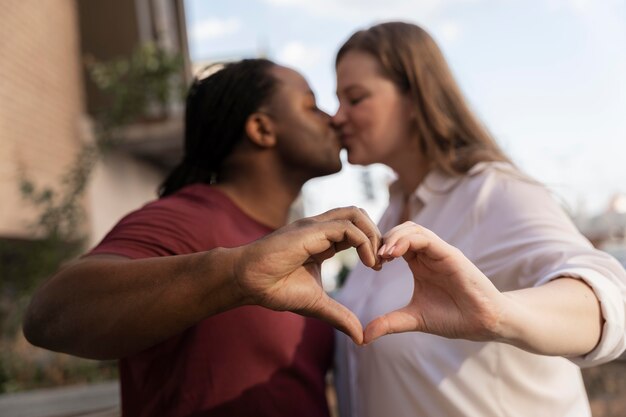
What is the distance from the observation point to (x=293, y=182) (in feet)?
8.02

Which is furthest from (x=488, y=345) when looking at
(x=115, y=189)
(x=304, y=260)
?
(x=115, y=189)

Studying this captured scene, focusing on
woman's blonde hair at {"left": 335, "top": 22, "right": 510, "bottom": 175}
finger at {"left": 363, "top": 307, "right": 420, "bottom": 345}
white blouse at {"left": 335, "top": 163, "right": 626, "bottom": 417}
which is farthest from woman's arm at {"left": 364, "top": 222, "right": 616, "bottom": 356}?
woman's blonde hair at {"left": 335, "top": 22, "right": 510, "bottom": 175}

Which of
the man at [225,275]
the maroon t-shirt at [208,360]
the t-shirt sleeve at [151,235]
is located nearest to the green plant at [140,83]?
the man at [225,275]

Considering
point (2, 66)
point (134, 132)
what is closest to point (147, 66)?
point (2, 66)

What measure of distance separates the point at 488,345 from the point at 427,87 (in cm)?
90

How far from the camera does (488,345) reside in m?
1.92

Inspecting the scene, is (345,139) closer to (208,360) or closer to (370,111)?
(370,111)

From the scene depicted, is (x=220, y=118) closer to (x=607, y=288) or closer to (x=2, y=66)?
(x=607, y=288)

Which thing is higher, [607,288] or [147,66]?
[607,288]

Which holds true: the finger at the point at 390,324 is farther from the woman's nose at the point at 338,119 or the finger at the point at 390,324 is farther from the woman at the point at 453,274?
Result: the woman's nose at the point at 338,119

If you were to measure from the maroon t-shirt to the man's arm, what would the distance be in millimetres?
249

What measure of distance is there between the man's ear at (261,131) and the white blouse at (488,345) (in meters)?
0.56

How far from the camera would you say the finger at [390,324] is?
138cm

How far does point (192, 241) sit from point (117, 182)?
26.3 feet
